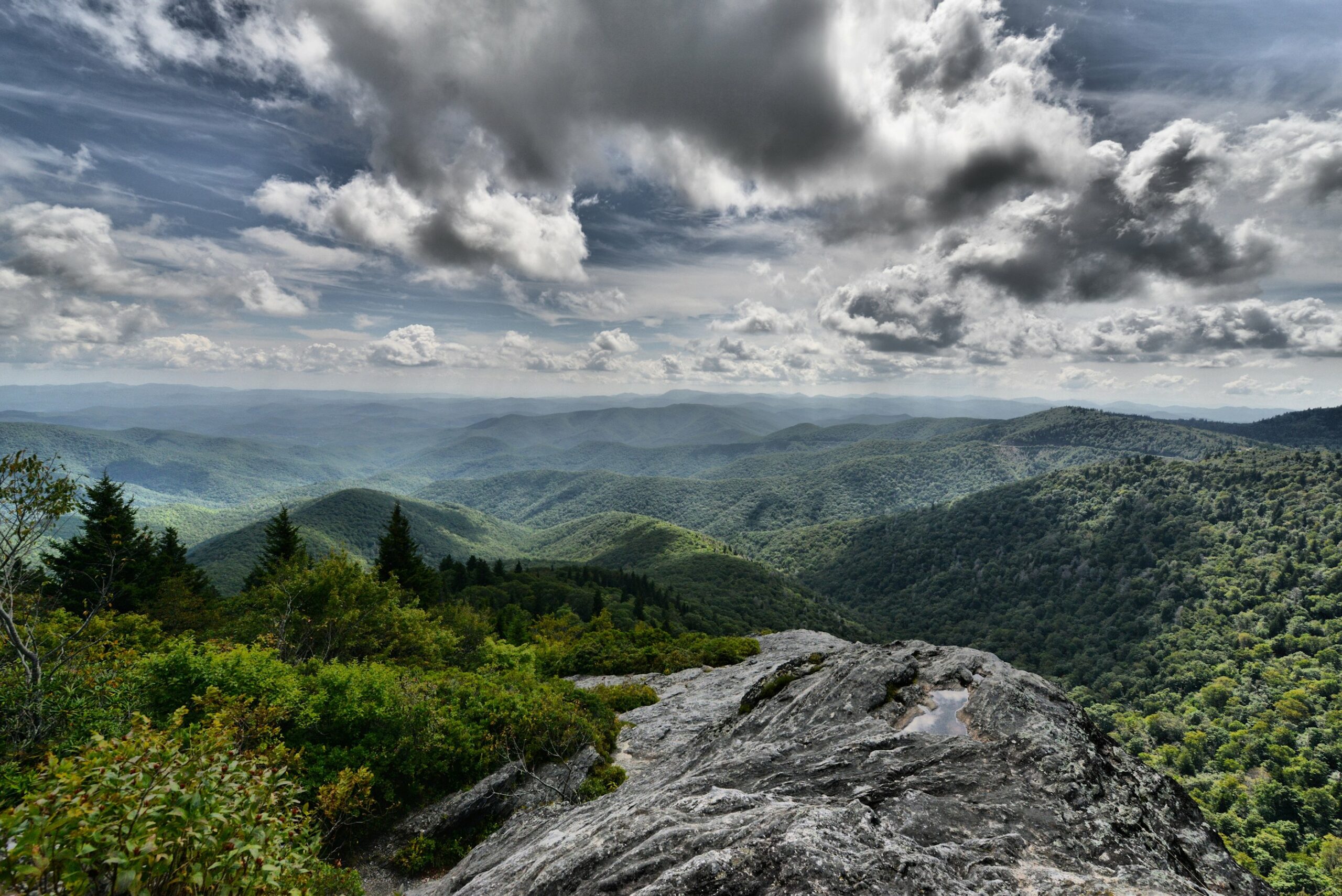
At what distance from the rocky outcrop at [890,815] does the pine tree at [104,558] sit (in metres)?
49.1

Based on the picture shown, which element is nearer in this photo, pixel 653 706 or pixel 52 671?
pixel 52 671

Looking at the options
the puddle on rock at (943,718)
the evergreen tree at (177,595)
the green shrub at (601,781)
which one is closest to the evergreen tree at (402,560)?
the evergreen tree at (177,595)

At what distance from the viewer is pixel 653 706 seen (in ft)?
119

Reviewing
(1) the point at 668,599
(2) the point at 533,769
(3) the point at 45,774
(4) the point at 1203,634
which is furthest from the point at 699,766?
(4) the point at 1203,634

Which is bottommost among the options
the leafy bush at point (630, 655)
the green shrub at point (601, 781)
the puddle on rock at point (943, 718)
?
the leafy bush at point (630, 655)

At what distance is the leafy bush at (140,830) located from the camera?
244 inches

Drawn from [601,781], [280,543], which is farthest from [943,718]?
[280,543]

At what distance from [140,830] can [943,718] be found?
18.6m

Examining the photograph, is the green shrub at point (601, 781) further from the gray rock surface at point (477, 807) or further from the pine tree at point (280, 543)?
the pine tree at point (280, 543)

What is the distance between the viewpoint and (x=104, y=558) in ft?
153

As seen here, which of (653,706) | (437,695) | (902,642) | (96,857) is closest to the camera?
(96,857)

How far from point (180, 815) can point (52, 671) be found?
746 inches

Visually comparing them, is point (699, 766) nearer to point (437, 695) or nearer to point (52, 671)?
point (437, 695)

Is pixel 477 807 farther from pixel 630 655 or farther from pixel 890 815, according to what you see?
pixel 630 655
